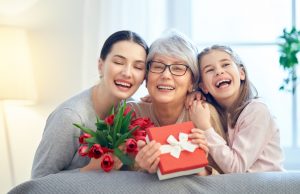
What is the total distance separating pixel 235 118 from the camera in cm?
141

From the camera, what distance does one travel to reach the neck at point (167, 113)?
1.52 metres

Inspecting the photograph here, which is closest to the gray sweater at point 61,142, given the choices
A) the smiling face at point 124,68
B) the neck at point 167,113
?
the smiling face at point 124,68

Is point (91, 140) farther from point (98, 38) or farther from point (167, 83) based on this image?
point (98, 38)

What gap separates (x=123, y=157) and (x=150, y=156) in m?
0.14

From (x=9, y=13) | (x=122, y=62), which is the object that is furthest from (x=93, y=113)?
(x=9, y=13)

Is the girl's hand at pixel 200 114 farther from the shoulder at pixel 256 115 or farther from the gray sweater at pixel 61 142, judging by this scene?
the gray sweater at pixel 61 142

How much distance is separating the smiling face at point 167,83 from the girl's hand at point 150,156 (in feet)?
0.99

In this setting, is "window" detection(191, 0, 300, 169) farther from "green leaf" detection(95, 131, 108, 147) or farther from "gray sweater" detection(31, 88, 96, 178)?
"green leaf" detection(95, 131, 108, 147)

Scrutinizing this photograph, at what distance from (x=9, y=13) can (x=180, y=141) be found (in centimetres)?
151

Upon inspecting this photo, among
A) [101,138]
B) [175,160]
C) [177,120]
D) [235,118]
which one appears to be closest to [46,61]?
[177,120]

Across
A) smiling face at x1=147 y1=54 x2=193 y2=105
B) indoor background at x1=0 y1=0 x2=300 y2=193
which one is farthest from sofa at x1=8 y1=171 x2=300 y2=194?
indoor background at x1=0 y1=0 x2=300 y2=193

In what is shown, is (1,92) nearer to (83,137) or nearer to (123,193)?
(83,137)

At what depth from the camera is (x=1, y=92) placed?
1975mm

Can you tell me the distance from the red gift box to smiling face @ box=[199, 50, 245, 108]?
0.99 feet
